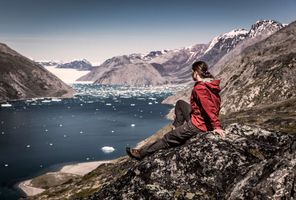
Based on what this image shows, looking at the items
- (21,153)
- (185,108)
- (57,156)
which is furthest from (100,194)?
(21,153)

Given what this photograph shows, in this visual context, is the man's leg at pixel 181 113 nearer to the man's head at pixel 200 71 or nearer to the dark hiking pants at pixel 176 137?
the dark hiking pants at pixel 176 137

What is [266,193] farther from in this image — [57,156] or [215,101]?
[57,156]

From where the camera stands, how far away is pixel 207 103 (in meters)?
18.4

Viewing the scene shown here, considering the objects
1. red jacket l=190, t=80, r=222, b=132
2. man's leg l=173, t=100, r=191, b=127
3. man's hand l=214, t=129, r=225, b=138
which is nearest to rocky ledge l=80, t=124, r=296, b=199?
man's hand l=214, t=129, r=225, b=138

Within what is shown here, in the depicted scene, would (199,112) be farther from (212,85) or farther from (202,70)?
(202,70)

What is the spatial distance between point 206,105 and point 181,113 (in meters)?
2.42

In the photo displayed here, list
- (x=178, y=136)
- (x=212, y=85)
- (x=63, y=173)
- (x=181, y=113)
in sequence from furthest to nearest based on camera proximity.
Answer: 1. (x=63, y=173)
2. (x=181, y=113)
3. (x=178, y=136)
4. (x=212, y=85)

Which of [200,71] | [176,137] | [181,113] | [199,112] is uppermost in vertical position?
[200,71]

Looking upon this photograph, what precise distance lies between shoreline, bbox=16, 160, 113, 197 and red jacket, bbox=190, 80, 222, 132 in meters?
119

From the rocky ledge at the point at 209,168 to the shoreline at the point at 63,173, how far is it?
118 meters

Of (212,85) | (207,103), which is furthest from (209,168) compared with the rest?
(212,85)

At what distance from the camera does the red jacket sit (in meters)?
18.3

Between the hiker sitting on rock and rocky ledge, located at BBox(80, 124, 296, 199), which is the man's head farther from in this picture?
rocky ledge, located at BBox(80, 124, 296, 199)

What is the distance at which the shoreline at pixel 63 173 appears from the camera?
428 ft
